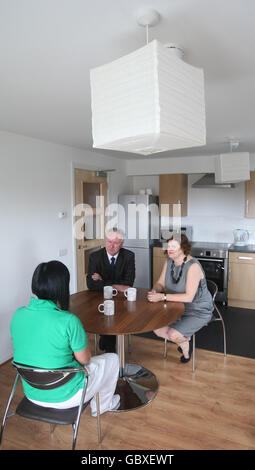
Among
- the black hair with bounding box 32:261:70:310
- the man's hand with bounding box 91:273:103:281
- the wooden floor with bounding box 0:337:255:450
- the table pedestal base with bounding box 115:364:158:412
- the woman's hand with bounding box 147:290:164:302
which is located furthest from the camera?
the man's hand with bounding box 91:273:103:281

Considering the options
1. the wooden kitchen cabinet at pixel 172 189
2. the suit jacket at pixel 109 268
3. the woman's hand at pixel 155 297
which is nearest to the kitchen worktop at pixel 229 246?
the wooden kitchen cabinet at pixel 172 189

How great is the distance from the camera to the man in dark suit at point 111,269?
315 cm

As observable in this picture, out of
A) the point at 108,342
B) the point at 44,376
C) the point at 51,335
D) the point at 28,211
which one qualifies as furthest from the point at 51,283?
the point at 28,211

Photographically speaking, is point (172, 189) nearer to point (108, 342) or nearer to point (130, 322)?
point (108, 342)

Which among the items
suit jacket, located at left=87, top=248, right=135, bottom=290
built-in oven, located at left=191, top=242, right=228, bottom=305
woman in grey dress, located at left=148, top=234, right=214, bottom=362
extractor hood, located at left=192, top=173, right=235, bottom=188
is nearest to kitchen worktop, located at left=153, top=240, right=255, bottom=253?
built-in oven, located at left=191, top=242, right=228, bottom=305

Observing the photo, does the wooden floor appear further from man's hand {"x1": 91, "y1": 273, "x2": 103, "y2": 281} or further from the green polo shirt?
man's hand {"x1": 91, "y1": 273, "x2": 103, "y2": 281}

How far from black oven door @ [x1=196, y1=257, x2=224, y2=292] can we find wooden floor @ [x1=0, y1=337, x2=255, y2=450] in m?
1.96

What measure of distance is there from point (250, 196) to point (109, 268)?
2941mm

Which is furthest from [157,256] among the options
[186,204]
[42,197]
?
[42,197]

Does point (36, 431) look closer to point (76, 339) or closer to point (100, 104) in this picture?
point (76, 339)

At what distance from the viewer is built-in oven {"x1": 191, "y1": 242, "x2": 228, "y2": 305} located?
16.4 feet

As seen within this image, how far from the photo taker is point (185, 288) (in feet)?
9.74

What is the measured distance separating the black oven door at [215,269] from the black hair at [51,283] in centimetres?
365

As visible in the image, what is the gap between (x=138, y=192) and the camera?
→ 6.05 metres
